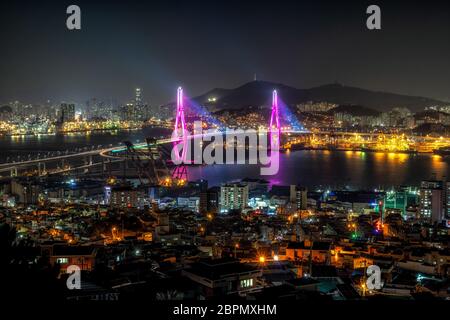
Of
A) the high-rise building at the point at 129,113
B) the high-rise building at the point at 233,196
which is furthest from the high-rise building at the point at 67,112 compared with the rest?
the high-rise building at the point at 233,196

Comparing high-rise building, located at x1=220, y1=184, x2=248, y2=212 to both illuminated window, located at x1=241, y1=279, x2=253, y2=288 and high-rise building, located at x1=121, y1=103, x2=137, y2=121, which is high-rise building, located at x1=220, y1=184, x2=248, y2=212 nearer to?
illuminated window, located at x1=241, y1=279, x2=253, y2=288

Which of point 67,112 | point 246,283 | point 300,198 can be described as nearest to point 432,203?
point 300,198

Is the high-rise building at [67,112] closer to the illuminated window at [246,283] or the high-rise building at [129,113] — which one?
the high-rise building at [129,113]

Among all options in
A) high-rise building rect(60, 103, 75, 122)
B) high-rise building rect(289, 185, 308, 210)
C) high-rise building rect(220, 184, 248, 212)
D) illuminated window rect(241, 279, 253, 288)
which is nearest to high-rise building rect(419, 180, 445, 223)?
high-rise building rect(289, 185, 308, 210)

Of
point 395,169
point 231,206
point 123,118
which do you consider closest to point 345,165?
point 395,169

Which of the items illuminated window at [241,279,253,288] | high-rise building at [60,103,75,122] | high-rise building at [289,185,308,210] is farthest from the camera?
high-rise building at [60,103,75,122]

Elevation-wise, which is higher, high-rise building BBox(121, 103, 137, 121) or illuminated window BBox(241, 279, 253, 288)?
high-rise building BBox(121, 103, 137, 121)
